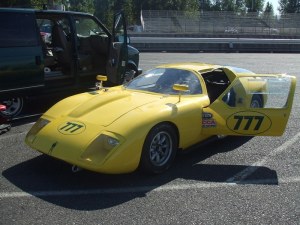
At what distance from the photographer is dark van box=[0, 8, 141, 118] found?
6891 millimetres

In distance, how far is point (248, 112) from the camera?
5422 mm

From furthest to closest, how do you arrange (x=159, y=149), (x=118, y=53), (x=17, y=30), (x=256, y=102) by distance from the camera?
1. (x=118, y=53)
2. (x=17, y=30)
3. (x=256, y=102)
4. (x=159, y=149)

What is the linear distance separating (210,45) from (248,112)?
19.7 m

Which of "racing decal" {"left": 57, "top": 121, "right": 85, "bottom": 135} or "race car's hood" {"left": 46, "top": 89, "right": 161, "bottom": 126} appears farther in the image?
"race car's hood" {"left": 46, "top": 89, "right": 161, "bottom": 126}

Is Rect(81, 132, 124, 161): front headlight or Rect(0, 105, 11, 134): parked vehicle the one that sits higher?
Rect(81, 132, 124, 161): front headlight

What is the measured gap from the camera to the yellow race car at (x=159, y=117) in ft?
14.3

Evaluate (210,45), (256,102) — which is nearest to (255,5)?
(210,45)

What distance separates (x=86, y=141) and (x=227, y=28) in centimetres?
3370

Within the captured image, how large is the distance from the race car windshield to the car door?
42cm

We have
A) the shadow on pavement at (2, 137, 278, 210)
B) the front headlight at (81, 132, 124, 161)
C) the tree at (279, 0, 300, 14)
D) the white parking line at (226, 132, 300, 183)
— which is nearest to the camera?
the shadow on pavement at (2, 137, 278, 210)

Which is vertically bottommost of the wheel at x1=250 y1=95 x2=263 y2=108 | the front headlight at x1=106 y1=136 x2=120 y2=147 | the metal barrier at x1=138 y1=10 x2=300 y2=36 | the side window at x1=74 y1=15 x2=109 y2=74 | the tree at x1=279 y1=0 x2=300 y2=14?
the front headlight at x1=106 y1=136 x2=120 y2=147

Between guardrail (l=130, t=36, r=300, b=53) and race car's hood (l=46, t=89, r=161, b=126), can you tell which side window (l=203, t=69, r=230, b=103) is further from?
guardrail (l=130, t=36, r=300, b=53)

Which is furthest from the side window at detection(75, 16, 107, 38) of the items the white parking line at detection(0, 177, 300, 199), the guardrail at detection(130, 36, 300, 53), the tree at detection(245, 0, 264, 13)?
the tree at detection(245, 0, 264, 13)

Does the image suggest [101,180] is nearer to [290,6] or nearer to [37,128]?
[37,128]
